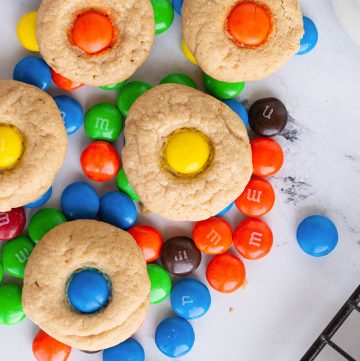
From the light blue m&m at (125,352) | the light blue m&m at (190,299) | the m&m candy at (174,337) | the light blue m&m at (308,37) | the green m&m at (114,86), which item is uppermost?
the light blue m&m at (308,37)

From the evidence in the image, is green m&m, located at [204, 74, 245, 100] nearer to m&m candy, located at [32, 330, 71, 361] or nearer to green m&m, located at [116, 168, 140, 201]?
green m&m, located at [116, 168, 140, 201]

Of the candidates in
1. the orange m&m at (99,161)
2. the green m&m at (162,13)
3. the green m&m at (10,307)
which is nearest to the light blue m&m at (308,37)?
the green m&m at (162,13)

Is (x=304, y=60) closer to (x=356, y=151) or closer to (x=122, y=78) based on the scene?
(x=356, y=151)

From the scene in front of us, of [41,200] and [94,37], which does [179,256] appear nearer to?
[41,200]

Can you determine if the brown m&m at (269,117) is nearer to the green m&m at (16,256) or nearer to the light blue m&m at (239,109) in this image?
the light blue m&m at (239,109)

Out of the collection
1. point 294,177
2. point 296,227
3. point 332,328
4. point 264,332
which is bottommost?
point 264,332

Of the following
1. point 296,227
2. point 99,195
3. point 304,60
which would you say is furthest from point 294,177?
point 99,195
